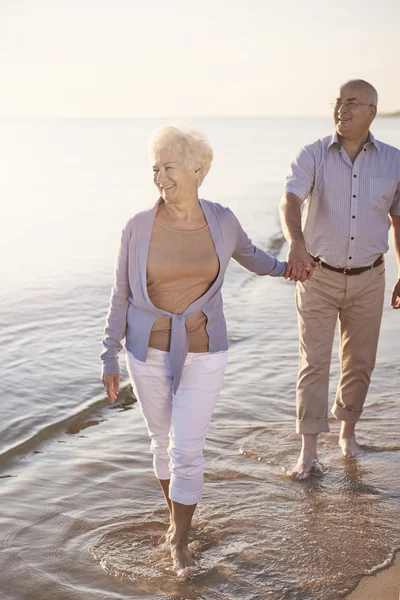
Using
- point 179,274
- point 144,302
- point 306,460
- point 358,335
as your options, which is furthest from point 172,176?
point 306,460

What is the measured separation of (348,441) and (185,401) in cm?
188

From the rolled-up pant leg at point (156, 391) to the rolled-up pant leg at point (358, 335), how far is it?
1.54m

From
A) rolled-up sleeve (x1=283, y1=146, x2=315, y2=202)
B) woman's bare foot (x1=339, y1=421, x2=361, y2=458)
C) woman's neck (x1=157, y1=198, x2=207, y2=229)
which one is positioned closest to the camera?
woman's neck (x1=157, y1=198, x2=207, y2=229)

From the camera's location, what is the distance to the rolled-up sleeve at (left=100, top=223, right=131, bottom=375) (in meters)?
3.71

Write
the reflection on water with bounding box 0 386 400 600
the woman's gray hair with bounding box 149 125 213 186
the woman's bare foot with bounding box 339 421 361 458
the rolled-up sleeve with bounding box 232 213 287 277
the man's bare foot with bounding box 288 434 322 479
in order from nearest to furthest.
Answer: the woman's gray hair with bounding box 149 125 213 186 < the reflection on water with bounding box 0 386 400 600 < the rolled-up sleeve with bounding box 232 213 287 277 < the man's bare foot with bounding box 288 434 322 479 < the woman's bare foot with bounding box 339 421 361 458

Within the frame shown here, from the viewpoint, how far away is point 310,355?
16.3 ft

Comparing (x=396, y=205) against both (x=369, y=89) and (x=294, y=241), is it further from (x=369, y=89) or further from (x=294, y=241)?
(x=294, y=241)

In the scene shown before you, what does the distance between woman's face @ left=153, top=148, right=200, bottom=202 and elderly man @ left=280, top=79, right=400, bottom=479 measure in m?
1.12

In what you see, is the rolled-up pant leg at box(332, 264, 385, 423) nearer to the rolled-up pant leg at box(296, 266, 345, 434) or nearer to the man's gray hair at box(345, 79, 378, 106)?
the rolled-up pant leg at box(296, 266, 345, 434)

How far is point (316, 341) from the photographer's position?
495 centimetres

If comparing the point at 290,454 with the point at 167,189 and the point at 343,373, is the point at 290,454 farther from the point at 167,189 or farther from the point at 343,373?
the point at 167,189

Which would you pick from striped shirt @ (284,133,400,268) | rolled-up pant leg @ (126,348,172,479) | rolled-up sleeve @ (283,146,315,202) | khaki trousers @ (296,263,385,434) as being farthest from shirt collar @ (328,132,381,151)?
rolled-up pant leg @ (126,348,172,479)

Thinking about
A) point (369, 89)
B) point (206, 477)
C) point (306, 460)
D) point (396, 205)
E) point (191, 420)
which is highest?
point (369, 89)

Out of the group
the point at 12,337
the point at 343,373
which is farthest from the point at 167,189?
the point at 12,337
